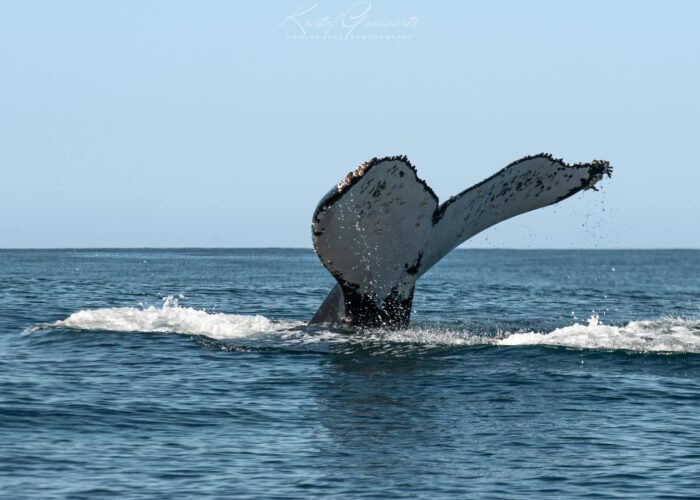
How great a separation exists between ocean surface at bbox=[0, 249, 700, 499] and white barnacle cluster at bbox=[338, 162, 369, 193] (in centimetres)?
192

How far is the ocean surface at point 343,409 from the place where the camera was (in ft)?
26.8

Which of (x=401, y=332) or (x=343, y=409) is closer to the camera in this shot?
(x=343, y=409)

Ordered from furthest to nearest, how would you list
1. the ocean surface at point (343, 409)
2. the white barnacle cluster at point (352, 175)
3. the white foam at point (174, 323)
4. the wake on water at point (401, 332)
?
the white foam at point (174, 323)
the wake on water at point (401, 332)
the white barnacle cluster at point (352, 175)
the ocean surface at point (343, 409)

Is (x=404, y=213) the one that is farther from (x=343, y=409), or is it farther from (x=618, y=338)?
(x=618, y=338)

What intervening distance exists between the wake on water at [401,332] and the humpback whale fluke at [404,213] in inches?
57.6

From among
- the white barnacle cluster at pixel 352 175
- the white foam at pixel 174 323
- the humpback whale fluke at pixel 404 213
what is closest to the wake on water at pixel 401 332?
the white foam at pixel 174 323

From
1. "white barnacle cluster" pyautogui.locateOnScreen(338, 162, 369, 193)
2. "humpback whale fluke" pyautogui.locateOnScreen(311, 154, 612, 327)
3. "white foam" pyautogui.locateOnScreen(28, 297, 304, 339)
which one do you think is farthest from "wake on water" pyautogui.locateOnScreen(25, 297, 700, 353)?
"white barnacle cluster" pyautogui.locateOnScreen(338, 162, 369, 193)

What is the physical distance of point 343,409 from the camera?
10297 mm

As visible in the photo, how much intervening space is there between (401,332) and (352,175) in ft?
12.9

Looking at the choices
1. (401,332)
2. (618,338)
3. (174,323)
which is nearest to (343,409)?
(401,332)

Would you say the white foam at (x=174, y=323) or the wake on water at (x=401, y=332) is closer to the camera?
the wake on water at (x=401, y=332)

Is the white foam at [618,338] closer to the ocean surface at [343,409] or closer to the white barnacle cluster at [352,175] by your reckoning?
the ocean surface at [343,409]

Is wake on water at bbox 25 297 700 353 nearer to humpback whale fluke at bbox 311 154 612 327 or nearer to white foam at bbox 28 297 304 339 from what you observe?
white foam at bbox 28 297 304 339

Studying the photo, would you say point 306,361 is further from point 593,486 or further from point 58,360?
point 593,486
